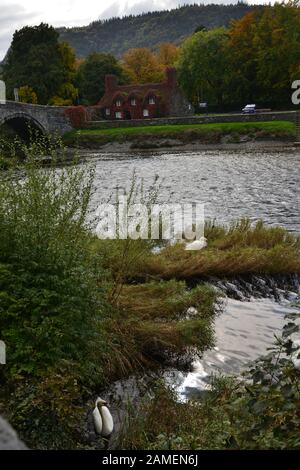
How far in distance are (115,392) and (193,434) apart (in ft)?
5.81

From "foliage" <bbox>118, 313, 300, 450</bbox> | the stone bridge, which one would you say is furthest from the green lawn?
"foliage" <bbox>118, 313, 300, 450</bbox>

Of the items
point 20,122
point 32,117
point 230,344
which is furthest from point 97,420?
point 32,117

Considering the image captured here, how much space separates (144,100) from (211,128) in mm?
21632

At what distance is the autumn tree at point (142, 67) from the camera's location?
8425 centimetres

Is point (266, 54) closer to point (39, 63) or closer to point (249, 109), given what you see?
point (249, 109)

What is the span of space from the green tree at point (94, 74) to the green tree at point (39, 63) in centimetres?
318

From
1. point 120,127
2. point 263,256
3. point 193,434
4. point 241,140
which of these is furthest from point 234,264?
point 120,127

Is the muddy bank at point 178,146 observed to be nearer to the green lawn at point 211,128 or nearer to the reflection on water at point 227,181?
the green lawn at point 211,128

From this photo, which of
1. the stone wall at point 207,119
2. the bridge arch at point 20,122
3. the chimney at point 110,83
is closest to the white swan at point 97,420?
the bridge arch at point 20,122

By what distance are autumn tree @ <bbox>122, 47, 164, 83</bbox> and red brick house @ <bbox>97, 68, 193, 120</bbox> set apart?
40.3 feet

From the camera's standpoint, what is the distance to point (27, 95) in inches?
2628

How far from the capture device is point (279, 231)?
12.8 m

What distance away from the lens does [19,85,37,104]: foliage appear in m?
66.4

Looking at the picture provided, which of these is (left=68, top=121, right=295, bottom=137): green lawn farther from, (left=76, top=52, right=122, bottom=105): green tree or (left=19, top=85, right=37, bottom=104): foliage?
(left=76, top=52, right=122, bottom=105): green tree
